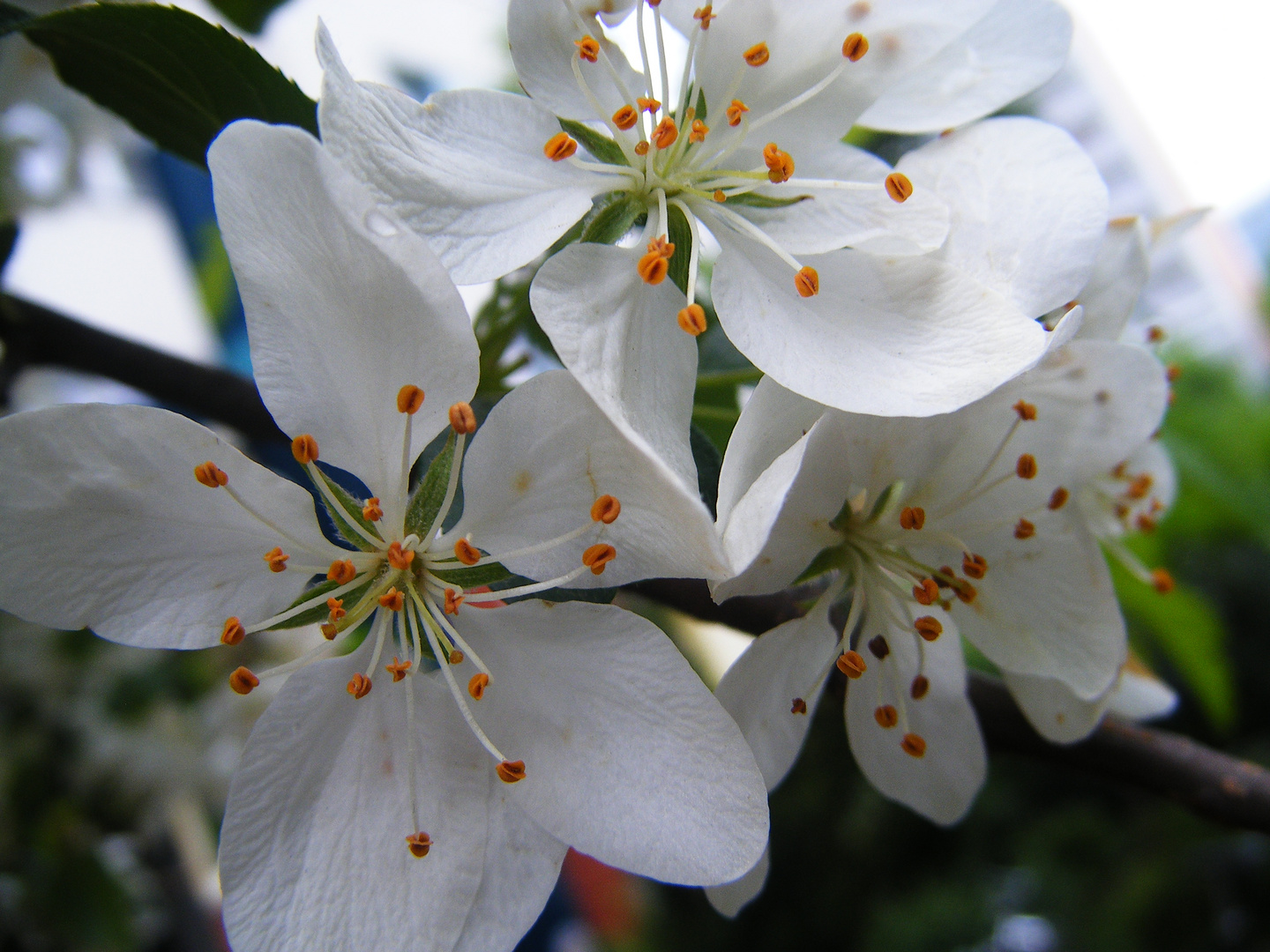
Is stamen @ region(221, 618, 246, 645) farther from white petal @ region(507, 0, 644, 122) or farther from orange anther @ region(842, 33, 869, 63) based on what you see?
orange anther @ region(842, 33, 869, 63)

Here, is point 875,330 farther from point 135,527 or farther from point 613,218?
point 135,527

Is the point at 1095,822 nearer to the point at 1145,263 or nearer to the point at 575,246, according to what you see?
the point at 1145,263

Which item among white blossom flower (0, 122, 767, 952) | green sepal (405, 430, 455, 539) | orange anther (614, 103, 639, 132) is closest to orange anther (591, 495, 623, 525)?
white blossom flower (0, 122, 767, 952)

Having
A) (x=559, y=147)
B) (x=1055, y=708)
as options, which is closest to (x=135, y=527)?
(x=559, y=147)

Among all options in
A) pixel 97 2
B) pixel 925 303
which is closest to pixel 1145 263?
pixel 925 303

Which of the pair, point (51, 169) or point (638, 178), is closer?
point (638, 178)

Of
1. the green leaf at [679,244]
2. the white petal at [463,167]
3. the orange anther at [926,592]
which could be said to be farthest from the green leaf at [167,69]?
the orange anther at [926,592]

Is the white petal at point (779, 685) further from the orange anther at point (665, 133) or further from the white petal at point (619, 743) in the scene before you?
the orange anther at point (665, 133)
